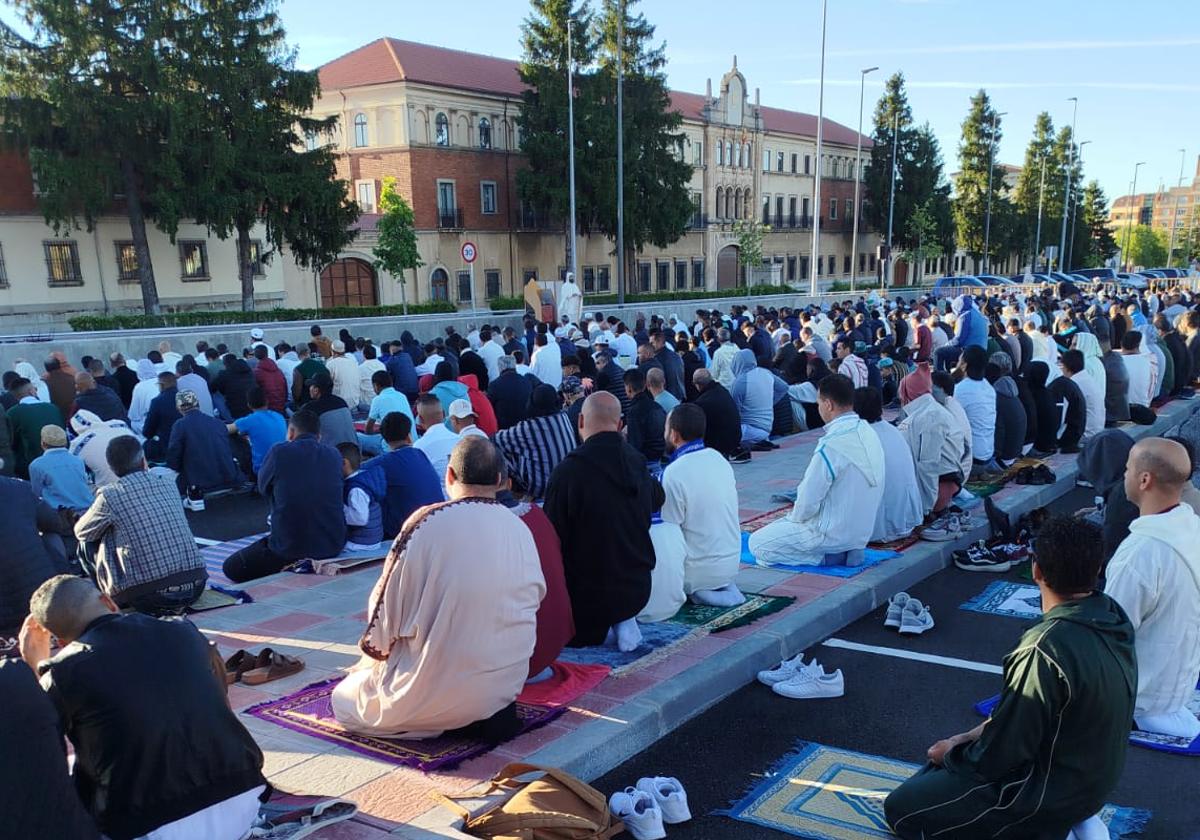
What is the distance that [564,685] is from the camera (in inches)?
193

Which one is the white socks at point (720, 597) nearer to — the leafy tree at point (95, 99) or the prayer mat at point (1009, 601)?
the prayer mat at point (1009, 601)

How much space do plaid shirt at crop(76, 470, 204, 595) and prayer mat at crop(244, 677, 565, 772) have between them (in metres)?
1.79

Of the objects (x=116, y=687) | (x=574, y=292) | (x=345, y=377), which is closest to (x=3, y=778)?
(x=116, y=687)

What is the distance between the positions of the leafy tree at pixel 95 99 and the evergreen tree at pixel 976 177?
168 ft

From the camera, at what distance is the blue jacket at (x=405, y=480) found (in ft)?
24.8

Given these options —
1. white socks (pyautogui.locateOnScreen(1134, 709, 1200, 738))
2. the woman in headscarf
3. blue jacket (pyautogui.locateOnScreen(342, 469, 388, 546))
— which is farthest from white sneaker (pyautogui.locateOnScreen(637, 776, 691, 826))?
the woman in headscarf

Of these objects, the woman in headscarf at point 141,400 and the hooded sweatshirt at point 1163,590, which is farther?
the woman in headscarf at point 141,400

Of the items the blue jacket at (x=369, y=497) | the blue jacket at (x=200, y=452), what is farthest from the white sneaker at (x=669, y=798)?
the blue jacket at (x=200, y=452)

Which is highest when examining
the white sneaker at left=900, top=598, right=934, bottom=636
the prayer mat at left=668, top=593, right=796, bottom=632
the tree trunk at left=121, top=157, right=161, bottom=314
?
the tree trunk at left=121, top=157, right=161, bottom=314

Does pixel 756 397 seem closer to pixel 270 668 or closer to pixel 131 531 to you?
pixel 131 531

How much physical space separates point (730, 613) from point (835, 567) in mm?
1399

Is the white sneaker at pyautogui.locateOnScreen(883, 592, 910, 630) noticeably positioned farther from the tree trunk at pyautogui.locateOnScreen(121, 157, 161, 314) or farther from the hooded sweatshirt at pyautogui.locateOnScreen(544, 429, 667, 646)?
the tree trunk at pyautogui.locateOnScreen(121, 157, 161, 314)

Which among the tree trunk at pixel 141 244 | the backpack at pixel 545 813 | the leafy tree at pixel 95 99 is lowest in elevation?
the backpack at pixel 545 813

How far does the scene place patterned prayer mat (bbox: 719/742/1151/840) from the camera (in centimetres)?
384
